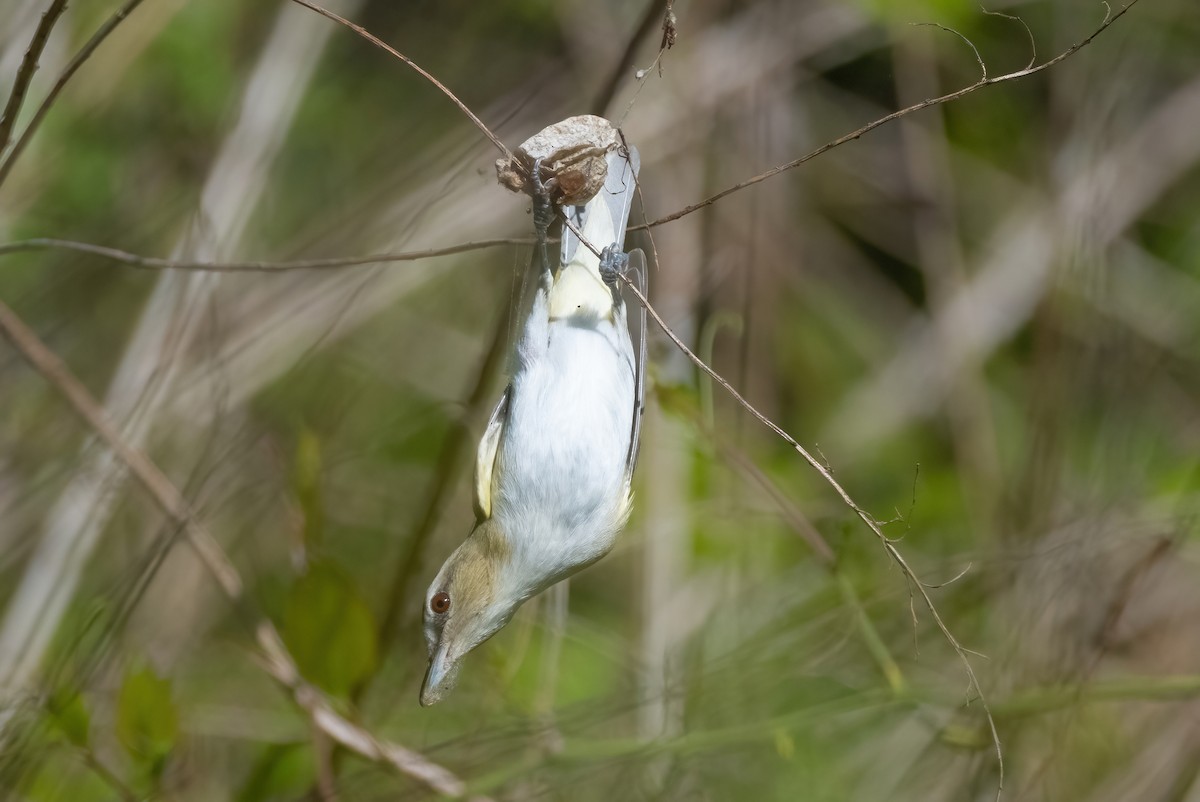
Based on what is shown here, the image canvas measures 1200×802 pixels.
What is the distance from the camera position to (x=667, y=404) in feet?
7.95

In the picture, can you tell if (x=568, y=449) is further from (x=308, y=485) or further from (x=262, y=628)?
(x=262, y=628)

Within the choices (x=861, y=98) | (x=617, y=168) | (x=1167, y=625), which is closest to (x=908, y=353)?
(x=861, y=98)

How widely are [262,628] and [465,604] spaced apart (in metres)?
0.48

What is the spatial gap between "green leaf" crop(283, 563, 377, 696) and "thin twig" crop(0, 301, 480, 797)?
58 mm

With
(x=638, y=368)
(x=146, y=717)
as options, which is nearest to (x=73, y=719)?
(x=146, y=717)

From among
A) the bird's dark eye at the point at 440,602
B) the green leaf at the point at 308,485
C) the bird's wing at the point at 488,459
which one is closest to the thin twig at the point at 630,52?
the bird's wing at the point at 488,459

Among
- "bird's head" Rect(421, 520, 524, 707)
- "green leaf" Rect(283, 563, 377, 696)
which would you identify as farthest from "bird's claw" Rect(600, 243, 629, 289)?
"green leaf" Rect(283, 563, 377, 696)

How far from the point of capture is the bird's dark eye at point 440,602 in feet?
7.48

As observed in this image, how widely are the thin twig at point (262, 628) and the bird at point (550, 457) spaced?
0.20m

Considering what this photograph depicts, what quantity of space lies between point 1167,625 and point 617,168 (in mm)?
3236

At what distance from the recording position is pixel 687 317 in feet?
12.0

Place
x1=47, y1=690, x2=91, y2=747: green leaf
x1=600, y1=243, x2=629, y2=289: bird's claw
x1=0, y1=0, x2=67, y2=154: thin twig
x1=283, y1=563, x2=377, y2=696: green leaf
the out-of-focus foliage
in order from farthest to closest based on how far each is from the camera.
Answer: the out-of-focus foliage → x1=600, y1=243, x2=629, y2=289: bird's claw → x1=283, y1=563, x2=377, y2=696: green leaf → x1=47, y1=690, x2=91, y2=747: green leaf → x1=0, y1=0, x2=67, y2=154: thin twig

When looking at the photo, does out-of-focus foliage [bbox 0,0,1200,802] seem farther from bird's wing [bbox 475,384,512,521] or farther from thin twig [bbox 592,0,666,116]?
thin twig [bbox 592,0,666,116]

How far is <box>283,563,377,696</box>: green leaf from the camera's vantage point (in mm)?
2117
